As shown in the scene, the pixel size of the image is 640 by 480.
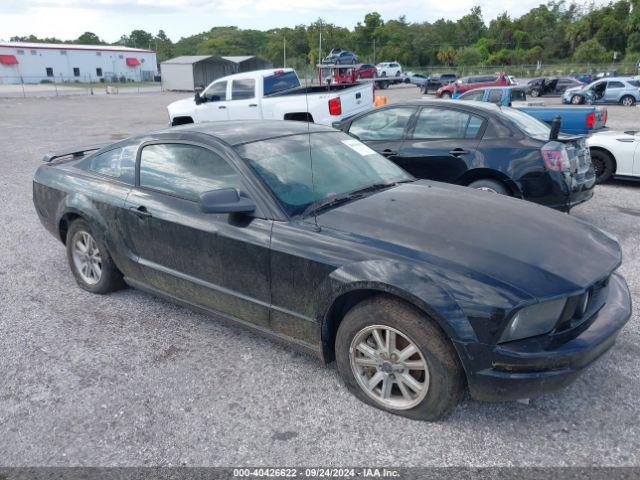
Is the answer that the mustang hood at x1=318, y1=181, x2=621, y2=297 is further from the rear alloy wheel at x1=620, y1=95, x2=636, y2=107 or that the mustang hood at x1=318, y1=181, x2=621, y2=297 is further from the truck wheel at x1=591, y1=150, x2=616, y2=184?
the rear alloy wheel at x1=620, y1=95, x2=636, y2=107

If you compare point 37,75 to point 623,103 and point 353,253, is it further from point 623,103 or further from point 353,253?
point 353,253

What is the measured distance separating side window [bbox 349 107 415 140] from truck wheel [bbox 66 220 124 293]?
12.5 ft

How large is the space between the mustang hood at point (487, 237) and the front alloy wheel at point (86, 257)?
7.54 feet

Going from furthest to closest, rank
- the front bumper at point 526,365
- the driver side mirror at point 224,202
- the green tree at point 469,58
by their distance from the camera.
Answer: the green tree at point 469,58 → the driver side mirror at point 224,202 → the front bumper at point 526,365

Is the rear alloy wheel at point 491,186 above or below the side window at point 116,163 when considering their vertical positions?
below

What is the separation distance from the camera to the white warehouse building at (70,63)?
2606 inches

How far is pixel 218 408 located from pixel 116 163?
229 centimetres

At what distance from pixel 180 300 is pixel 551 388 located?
8.14ft

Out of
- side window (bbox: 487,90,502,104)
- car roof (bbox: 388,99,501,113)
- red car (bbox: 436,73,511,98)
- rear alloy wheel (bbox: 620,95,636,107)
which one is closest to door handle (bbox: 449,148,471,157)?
car roof (bbox: 388,99,501,113)

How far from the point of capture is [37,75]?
69438mm

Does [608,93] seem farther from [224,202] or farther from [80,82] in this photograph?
[80,82]

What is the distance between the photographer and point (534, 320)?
2.52 meters

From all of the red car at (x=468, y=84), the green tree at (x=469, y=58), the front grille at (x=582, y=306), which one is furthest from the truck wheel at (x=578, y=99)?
the green tree at (x=469, y=58)

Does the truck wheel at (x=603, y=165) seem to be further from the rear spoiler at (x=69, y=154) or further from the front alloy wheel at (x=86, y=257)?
the front alloy wheel at (x=86, y=257)
